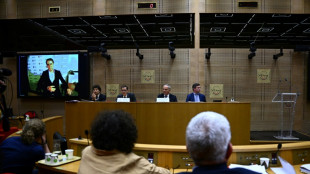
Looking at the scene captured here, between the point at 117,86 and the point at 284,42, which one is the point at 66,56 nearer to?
the point at 117,86

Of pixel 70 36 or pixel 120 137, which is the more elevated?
pixel 70 36

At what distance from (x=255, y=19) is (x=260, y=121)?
384 cm

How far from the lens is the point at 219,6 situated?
6.88 meters

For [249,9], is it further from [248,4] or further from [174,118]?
[174,118]

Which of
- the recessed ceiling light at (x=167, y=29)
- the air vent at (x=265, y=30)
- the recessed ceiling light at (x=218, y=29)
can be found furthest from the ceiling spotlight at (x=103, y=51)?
the air vent at (x=265, y=30)

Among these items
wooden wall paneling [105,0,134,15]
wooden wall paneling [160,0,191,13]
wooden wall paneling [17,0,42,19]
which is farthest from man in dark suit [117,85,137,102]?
wooden wall paneling [17,0,42,19]

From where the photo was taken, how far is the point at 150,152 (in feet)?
8.04

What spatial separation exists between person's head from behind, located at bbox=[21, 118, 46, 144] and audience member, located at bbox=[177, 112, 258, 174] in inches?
81.0

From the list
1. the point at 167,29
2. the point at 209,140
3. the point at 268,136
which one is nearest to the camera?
the point at 209,140

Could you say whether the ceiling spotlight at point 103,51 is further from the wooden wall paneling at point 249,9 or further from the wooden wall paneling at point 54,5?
the wooden wall paneling at point 249,9

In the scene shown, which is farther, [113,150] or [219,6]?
[219,6]

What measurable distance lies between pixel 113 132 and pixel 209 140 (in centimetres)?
62

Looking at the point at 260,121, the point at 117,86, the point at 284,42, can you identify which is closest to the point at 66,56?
the point at 117,86

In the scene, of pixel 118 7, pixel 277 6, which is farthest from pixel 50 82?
pixel 277 6
